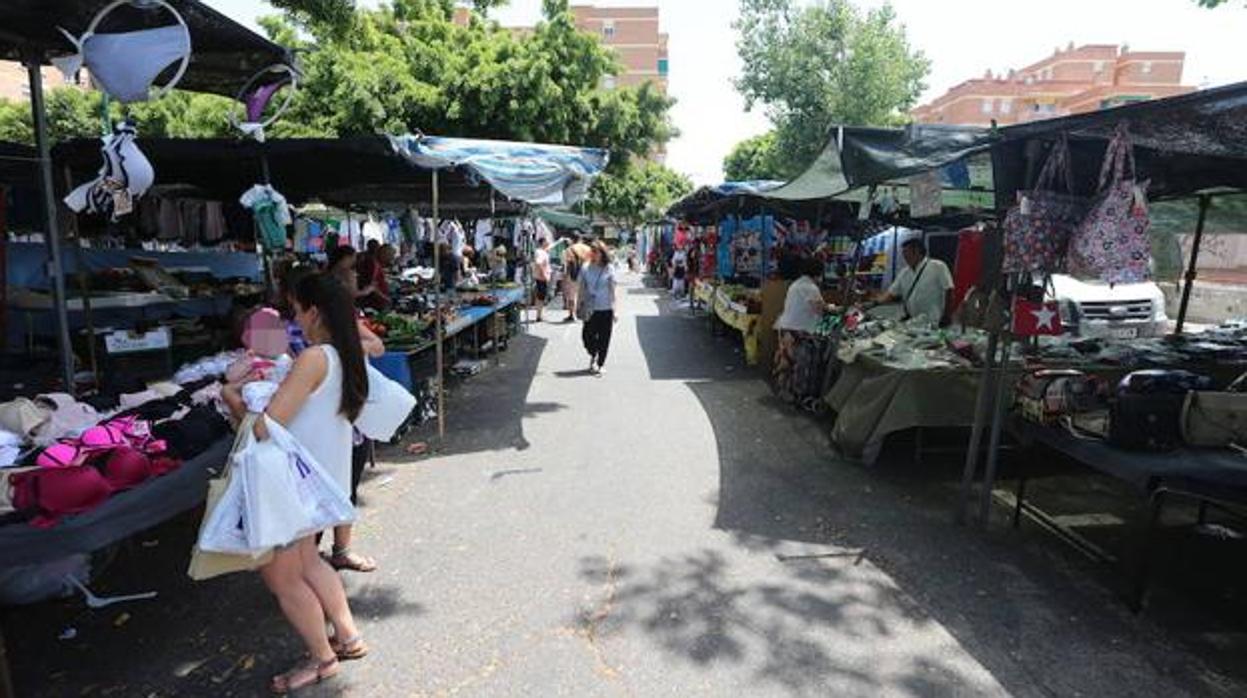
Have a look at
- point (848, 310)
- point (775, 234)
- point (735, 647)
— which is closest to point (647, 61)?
point (775, 234)

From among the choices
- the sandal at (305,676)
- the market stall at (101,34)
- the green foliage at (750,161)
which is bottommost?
the sandal at (305,676)

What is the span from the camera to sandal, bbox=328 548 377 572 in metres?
4.08

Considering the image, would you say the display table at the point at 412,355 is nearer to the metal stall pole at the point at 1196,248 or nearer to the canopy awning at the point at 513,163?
the canopy awning at the point at 513,163

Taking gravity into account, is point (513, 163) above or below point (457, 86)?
below

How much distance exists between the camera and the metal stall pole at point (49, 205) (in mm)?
4617

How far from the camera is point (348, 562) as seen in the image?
160 inches

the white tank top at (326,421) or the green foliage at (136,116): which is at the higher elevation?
the green foliage at (136,116)

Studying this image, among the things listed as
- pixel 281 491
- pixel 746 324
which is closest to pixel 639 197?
pixel 746 324

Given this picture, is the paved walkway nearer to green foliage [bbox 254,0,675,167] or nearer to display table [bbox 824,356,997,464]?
display table [bbox 824,356,997,464]

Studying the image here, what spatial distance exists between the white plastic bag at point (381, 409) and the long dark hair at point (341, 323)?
0.44 meters

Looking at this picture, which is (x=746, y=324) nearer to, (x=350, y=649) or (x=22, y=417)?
(x=350, y=649)

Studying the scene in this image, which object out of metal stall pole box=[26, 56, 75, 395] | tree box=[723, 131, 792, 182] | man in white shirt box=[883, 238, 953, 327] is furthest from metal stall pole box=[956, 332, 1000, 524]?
tree box=[723, 131, 792, 182]

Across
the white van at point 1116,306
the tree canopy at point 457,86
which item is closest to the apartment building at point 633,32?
the tree canopy at point 457,86

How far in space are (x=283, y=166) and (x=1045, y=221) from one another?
6652mm
